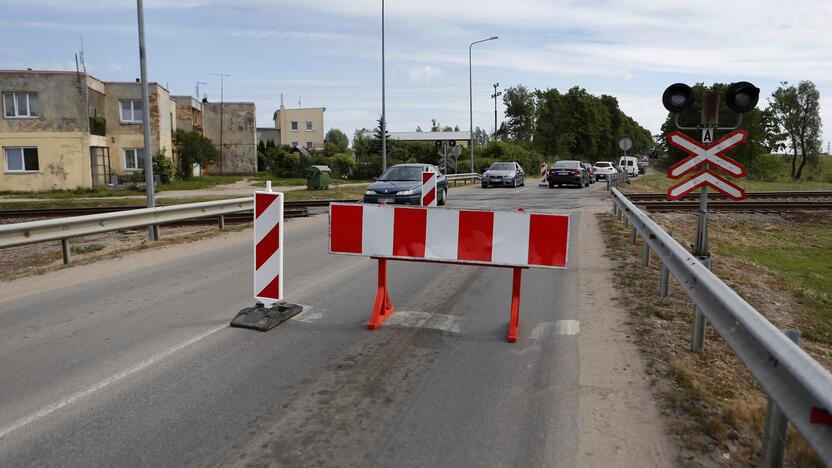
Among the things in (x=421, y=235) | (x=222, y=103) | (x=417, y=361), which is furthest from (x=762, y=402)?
(x=222, y=103)

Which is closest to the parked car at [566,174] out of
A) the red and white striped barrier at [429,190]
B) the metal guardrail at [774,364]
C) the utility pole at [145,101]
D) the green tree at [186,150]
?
the red and white striped barrier at [429,190]

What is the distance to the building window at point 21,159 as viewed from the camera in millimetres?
32844

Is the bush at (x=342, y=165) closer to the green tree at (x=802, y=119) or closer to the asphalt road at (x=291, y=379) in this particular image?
the asphalt road at (x=291, y=379)

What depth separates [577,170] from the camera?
35.0 m

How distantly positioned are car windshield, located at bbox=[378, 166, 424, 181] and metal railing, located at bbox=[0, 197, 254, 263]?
231 inches

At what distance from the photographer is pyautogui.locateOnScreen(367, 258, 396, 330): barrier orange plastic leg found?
6.42m

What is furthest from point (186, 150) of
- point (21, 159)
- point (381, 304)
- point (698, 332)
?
point (698, 332)

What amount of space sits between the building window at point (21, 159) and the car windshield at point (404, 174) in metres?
22.3

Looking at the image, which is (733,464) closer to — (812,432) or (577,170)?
(812,432)

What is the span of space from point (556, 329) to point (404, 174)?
14.1m

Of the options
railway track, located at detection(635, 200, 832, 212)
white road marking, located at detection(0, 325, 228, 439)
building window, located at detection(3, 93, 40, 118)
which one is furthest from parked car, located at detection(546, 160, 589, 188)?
white road marking, located at detection(0, 325, 228, 439)

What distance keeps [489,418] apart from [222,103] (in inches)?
2196

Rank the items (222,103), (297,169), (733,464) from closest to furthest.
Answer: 1. (733,464)
2. (297,169)
3. (222,103)

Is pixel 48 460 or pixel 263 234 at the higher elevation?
pixel 263 234
